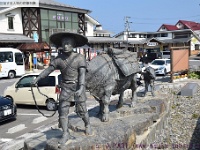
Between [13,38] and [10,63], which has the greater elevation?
[13,38]

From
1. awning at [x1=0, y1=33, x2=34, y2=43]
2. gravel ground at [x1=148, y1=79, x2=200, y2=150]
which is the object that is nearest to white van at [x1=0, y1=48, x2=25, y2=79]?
awning at [x1=0, y1=33, x2=34, y2=43]

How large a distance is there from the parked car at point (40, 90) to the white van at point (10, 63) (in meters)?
11.4

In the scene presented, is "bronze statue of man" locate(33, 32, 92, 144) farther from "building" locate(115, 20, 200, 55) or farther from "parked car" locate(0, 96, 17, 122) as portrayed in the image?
"building" locate(115, 20, 200, 55)

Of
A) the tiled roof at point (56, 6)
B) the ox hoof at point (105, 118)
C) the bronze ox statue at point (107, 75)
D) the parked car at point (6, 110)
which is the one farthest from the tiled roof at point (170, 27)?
the ox hoof at point (105, 118)

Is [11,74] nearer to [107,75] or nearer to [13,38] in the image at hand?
[13,38]

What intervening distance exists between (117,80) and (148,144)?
170 cm

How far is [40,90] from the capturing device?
10492mm

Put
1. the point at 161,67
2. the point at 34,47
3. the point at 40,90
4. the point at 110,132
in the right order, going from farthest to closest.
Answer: the point at 34,47 < the point at 161,67 < the point at 40,90 < the point at 110,132

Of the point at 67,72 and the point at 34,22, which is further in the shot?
the point at 34,22

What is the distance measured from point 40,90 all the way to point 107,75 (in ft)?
17.5

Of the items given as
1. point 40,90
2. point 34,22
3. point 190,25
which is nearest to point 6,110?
point 40,90

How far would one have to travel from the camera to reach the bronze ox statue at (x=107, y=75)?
18.8 ft

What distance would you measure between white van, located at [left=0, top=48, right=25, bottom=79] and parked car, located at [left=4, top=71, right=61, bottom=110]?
11398 millimetres

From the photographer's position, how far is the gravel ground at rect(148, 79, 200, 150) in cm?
661
